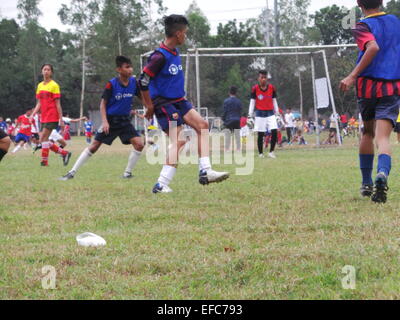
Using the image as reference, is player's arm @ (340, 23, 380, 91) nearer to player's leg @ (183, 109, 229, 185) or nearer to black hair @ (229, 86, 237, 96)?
player's leg @ (183, 109, 229, 185)

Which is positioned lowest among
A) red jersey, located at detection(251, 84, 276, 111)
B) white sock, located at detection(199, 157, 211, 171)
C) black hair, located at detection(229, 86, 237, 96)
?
white sock, located at detection(199, 157, 211, 171)

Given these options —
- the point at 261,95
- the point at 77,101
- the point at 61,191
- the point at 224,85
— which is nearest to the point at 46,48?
the point at 77,101

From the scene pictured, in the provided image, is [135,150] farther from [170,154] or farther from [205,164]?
[205,164]

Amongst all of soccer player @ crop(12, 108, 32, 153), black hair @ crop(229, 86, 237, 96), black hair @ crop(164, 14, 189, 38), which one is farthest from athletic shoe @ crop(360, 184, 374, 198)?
soccer player @ crop(12, 108, 32, 153)

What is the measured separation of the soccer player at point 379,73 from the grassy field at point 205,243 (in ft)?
2.32

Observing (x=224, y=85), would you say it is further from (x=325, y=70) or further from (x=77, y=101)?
(x=77, y=101)

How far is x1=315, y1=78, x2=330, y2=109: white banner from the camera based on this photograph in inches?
791

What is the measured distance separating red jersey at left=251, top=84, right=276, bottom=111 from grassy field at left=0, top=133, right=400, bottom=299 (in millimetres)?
8166

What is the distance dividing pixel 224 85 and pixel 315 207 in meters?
14.7

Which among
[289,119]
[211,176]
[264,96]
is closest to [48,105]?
[264,96]

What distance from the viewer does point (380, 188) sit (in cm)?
→ 582

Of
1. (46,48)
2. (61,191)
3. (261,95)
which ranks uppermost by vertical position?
(46,48)

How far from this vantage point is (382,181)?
5.79 meters

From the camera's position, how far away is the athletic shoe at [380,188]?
5797 millimetres
